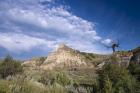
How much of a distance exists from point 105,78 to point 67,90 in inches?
176

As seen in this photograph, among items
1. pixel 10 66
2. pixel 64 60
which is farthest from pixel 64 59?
pixel 10 66

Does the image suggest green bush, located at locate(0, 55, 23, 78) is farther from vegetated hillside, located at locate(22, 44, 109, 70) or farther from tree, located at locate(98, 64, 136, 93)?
vegetated hillside, located at locate(22, 44, 109, 70)

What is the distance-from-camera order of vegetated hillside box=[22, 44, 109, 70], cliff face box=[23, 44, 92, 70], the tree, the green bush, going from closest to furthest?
the tree < the green bush < vegetated hillside box=[22, 44, 109, 70] < cliff face box=[23, 44, 92, 70]

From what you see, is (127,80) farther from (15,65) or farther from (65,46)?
(65,46)

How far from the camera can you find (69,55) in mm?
120875

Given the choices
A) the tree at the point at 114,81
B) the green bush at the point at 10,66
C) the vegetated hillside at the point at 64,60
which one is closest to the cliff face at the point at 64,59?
the vegetated hillside at the point at 64,60

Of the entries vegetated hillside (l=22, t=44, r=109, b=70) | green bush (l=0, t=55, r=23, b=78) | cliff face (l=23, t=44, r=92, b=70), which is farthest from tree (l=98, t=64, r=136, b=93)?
cliff face (l=23, t=44, r=92, b=70)

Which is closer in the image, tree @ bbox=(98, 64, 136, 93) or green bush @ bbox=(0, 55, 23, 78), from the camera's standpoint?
→ tree @ bbox=(98, 64, 136, 93)

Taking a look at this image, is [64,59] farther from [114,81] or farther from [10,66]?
[114,81]

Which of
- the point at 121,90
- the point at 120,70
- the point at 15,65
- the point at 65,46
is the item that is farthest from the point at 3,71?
the point at 65,46

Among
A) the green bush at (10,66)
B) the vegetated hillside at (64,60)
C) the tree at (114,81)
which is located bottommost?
the tree at (114,81)

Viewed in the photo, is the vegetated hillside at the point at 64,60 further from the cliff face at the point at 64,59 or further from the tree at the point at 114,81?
the tree at the point at 114,81

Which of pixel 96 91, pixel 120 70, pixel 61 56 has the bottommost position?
pixel 96 91

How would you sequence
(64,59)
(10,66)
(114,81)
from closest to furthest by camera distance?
(114,81) < (10,66) < (64,59)
